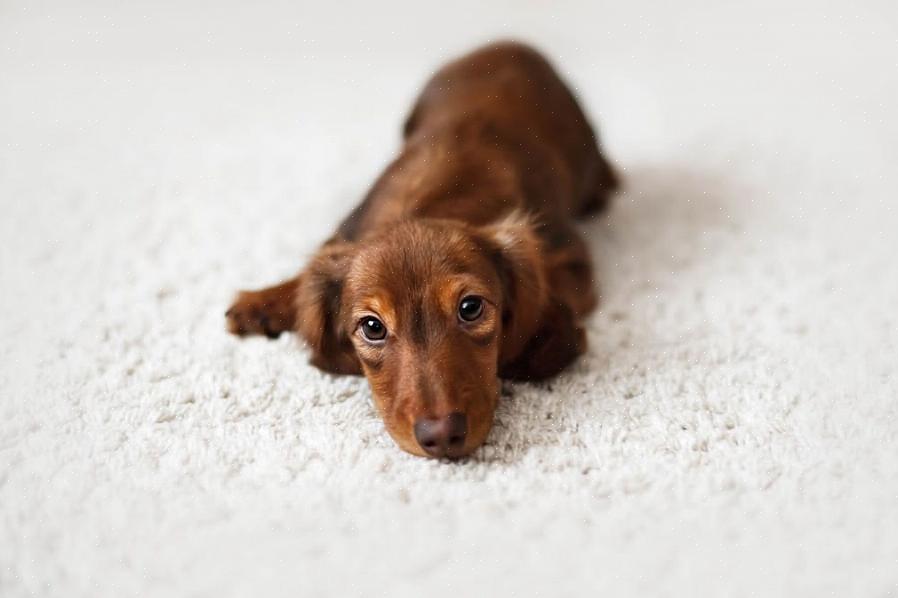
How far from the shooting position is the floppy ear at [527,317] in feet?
7.11

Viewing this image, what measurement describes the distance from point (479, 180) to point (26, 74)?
8.76 feet

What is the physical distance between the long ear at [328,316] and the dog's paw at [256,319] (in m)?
0.14

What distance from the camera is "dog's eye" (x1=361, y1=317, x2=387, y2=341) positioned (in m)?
1.99

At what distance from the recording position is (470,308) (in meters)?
1.99

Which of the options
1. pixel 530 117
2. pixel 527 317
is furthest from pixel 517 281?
pixel 530 117

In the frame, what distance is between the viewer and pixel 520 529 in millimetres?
1774

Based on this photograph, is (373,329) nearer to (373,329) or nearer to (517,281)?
(373,329)

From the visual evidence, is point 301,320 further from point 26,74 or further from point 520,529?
point 26,74

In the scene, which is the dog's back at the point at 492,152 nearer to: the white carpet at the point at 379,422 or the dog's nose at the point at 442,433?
the white carpet at the point at 379,422

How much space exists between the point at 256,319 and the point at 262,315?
18 mm

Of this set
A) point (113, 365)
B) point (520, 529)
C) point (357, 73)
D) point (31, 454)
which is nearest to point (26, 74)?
point (357, 73)

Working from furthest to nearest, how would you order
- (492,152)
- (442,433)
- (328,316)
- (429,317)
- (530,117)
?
(530,117), (492,152), (328,316), (429,317), (442,433)

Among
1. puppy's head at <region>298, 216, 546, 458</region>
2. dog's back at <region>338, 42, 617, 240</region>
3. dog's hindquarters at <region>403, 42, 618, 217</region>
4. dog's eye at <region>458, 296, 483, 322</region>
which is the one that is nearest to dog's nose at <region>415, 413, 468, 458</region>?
puppy's head at <region>298, 216, 546, 458</region>

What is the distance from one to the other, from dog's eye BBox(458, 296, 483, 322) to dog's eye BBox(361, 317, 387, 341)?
166mm
